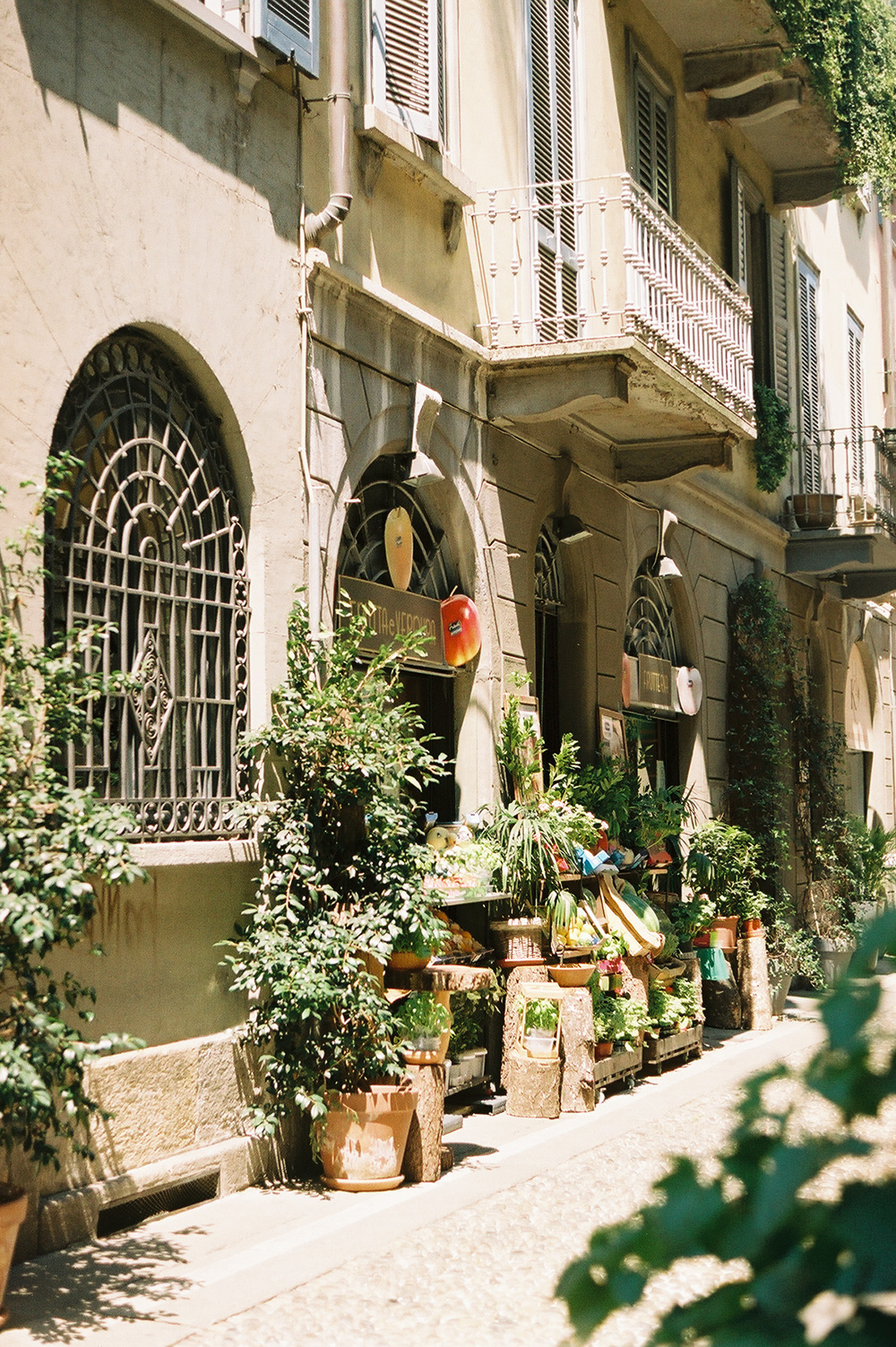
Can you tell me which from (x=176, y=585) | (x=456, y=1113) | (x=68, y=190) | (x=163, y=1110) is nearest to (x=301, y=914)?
(x=163, y=1110)

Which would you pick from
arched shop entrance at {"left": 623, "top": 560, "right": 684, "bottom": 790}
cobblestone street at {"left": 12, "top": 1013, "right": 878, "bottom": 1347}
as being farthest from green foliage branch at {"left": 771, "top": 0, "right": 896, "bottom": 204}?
cobblestone street at {"left": 12, "top": 1013, "right": 878, "bottom": 1347}

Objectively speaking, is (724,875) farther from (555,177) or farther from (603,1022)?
(555,177)

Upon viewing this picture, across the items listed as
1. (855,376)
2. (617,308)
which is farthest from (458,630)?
(855,376)

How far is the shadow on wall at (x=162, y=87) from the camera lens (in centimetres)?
628

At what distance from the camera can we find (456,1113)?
9039mm

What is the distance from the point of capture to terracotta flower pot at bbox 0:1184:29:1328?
4.92m

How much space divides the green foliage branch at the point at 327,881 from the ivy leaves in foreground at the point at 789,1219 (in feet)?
18.9

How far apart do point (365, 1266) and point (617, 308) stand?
8054 mm

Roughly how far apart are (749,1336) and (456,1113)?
8256mm

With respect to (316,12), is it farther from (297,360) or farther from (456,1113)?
(456,1113)

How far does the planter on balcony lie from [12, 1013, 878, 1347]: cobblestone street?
11347 millimetres

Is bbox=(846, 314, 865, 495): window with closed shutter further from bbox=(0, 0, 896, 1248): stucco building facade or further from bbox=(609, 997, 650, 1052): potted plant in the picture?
bbox=(609, 997, 650, 1052): potted plant

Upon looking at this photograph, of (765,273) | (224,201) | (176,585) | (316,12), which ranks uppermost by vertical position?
(765,273)

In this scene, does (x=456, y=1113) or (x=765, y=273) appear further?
(x=765, y=273)
